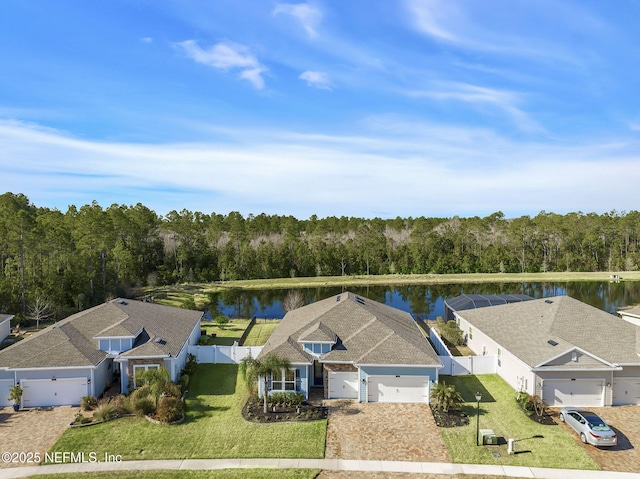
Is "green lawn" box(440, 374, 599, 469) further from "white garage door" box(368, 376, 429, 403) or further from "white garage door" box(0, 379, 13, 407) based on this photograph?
"white garage door" box(0, 379, 13, 407)

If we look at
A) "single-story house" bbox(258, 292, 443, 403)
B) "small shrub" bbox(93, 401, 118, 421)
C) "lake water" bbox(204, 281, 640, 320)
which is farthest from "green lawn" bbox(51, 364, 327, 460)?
"lake water" bbox(204, 281, 640, 320)

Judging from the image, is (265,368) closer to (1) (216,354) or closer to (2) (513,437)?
(1) (216,354)

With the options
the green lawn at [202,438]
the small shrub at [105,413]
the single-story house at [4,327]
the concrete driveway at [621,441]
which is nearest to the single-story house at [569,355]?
the concrete driveway at [621,441]

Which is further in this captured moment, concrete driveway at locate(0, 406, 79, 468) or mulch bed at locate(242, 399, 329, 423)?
mulch bed at locate(242, 399, 329, 423)

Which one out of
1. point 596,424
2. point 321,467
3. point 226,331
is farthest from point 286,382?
point 226,331

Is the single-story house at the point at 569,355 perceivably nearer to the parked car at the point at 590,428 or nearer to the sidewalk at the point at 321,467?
the parked car at the point at 590,428

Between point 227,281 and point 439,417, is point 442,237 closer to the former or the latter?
point 227,281
